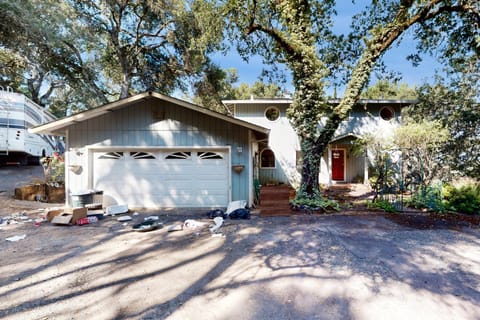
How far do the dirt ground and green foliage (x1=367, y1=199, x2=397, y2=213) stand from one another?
4.00 feet

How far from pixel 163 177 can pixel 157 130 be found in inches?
59.5

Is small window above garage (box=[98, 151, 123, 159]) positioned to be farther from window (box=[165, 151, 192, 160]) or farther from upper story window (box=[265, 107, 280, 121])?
upper story window (box=[265, 107, 280, 121])

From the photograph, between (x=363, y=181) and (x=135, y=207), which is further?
(x=363, y=181)

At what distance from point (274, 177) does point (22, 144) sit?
41.8ft

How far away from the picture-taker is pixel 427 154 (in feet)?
26.9

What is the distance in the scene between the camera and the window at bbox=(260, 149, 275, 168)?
12.4m

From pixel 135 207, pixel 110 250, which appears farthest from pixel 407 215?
pixel 135 207

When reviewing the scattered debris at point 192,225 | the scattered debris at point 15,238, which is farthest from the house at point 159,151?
the scattered debris at point 15,238

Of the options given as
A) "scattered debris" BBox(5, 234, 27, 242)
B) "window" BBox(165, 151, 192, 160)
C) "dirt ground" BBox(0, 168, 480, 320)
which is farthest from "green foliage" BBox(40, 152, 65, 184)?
"scattered debris" BBox(5, 234, 27, 242)

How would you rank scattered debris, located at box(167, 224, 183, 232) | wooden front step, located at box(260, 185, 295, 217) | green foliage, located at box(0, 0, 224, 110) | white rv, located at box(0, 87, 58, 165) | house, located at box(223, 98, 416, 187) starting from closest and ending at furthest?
1. scattered debris, located at box(167, 224, 183, 232)
2. wooden front step, located at box(260, 185, 295, 217)
3. green foliage, located at box(0, 0, 224, 110)
4. white rv, located at box(0, 87, 58, 165)
5. house, located at box(223, 98, 416, 187)

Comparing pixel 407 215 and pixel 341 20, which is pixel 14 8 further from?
pixel 407 215

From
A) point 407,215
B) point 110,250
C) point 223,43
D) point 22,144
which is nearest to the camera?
point 110,250

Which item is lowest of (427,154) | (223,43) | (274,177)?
(274,177)

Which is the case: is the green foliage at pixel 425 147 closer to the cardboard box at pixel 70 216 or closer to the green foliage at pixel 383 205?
the green foliage at pixel 383 205
